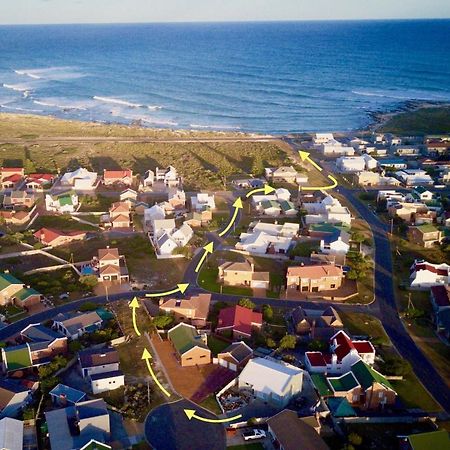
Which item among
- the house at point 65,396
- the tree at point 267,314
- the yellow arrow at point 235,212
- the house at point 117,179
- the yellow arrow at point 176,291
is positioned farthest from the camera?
the house at point 117,179

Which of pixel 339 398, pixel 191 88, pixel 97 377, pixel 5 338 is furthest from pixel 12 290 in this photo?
pixel 191 88

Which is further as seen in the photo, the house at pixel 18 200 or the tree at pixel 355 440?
the house at pixel 18 200

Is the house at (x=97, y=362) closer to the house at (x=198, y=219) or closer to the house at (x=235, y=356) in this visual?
the house at (x=235, y=356)

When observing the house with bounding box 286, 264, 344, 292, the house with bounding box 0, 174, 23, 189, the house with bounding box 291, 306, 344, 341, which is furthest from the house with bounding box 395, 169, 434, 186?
the house with bounding box 0, 174, 23, 189

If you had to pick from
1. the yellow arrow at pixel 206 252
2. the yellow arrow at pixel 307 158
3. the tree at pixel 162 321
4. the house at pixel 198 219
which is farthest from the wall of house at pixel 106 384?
the yellow arrow at pixel 307 158

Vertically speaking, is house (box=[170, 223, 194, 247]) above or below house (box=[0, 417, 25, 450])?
above

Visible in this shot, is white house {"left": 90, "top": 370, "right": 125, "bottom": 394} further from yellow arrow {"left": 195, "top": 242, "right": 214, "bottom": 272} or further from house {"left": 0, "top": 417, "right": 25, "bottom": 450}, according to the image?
yellow arrow {"left": 195, "top": 242, "right": 214, "bottom": 272}

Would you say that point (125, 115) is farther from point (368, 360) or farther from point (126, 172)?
point (368, 360)

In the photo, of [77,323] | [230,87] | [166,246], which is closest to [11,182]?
[166,246]
